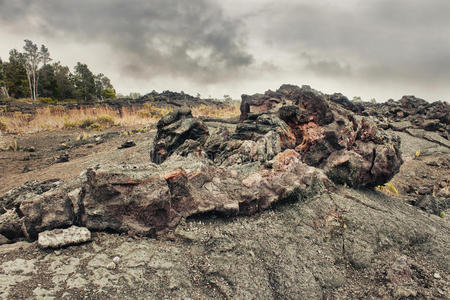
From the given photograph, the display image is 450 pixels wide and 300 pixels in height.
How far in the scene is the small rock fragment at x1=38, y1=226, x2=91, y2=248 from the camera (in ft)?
7.11

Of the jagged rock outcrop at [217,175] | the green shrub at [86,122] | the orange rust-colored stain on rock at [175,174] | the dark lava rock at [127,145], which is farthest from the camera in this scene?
the green shrub at [86,122]

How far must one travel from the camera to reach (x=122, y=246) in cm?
230

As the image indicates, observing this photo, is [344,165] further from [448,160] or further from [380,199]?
[448,160]

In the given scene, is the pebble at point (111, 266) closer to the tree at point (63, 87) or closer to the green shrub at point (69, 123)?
the green shrub at point (69, 123)

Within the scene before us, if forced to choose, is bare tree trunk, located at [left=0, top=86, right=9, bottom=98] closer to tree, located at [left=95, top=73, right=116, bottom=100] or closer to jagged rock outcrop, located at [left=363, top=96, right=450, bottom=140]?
tree, located at [left=95, top=73, right=116, bottom=100]

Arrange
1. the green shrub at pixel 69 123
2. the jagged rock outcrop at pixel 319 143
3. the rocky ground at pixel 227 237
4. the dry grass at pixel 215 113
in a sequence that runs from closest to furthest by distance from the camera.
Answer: the rocky ground at pixel 227 237
the jagged rock outcrop at pixel 319 143
the green shrub at pixel 69 123
the dry grass at pixel 215 113

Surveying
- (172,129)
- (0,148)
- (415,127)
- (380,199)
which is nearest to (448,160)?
(415,127)

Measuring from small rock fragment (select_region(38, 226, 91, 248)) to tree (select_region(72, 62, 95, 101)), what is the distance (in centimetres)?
5286

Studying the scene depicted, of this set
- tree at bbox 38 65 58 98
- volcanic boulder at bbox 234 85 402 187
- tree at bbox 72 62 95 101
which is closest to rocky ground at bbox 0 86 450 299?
volcanic boulder at bbox 234 85 402 187

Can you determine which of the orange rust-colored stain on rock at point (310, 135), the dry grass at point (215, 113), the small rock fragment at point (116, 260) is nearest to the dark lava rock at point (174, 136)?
the orange rust-colored stain on rock at point (310, 135)

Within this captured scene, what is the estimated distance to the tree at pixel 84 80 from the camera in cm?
4756

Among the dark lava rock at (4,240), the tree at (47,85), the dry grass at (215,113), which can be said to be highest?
the tree at (47,85)

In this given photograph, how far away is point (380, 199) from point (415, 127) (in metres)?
15.7

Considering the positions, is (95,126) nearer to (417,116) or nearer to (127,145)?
(127,145)
